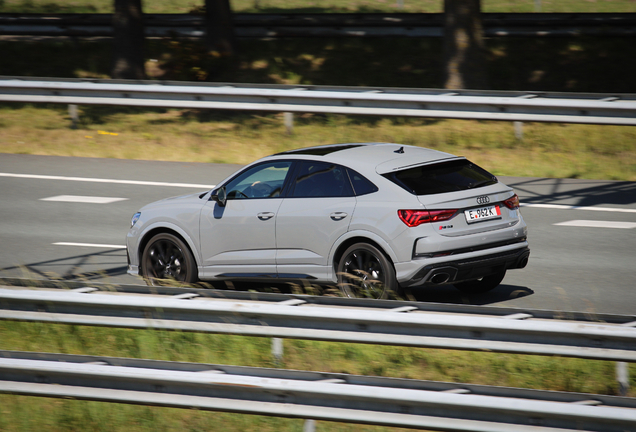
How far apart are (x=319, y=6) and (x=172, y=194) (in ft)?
69.6

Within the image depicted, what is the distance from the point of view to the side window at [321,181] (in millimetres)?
8055

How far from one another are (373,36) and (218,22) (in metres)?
4.25

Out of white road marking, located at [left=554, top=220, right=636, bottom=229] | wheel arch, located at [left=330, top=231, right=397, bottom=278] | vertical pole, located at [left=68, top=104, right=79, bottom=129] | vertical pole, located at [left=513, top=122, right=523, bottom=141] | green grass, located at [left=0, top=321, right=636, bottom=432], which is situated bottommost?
green grass, located at [left=0, top=321, right=636, bottom=432]

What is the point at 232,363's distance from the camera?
6.94m

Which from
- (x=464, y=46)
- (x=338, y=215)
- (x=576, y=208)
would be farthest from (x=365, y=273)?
(x=464, y=46)

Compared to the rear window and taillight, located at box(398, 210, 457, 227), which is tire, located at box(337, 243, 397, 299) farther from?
the rear window

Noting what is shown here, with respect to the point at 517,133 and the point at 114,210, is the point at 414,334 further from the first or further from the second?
the point at 517,133

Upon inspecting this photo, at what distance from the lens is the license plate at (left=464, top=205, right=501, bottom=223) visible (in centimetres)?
757

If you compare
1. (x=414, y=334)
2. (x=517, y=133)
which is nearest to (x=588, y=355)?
(x=414, y=334)

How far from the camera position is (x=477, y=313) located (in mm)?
5398

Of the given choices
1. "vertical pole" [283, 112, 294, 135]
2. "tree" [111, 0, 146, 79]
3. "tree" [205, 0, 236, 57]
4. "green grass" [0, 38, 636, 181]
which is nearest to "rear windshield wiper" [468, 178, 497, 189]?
"green grass" [0, 38, 636, 181]

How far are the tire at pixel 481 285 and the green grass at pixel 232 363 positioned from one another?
1636mm

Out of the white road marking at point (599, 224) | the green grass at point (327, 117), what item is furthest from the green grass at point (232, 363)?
the green grass at point (327, 117)

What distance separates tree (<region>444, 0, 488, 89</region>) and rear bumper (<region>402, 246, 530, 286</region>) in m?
9.59
